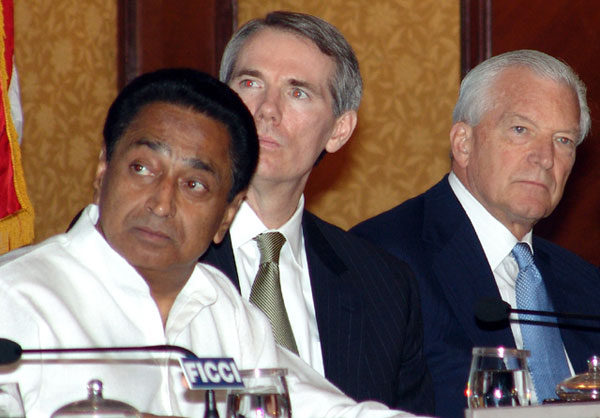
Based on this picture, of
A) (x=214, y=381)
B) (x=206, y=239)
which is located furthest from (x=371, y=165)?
(x=214, y=381)

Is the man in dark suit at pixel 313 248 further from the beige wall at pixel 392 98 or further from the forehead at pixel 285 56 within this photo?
the beige wall at pixel 392 98

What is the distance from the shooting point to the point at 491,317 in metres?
2.06

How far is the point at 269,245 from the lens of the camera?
279cm

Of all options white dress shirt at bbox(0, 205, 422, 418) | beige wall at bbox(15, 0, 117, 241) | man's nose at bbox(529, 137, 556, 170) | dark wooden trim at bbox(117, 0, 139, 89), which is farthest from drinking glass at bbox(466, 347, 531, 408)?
dark wooden trim at bbox(117, 0, 139, 89)

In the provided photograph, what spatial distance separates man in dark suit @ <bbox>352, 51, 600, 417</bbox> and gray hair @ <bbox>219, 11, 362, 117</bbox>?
42cm

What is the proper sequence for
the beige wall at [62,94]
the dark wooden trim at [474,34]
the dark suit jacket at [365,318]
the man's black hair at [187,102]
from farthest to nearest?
the dark wooden trim at [474,34] < the beige wall at [62,94] < the dark suit jacket at [365,318] < the man's black hair at [187,102]

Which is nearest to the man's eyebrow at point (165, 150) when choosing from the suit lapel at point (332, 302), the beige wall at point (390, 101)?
the suit lapel at point (332, 302)

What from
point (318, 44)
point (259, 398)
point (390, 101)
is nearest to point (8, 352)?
point (259, 398)

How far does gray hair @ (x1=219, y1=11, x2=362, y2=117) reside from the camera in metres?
2.97

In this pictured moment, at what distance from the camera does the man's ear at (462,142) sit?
10.9 ft

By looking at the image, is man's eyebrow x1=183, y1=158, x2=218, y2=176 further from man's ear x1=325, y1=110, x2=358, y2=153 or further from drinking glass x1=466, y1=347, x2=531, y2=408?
man's ear x1=325, y1=110, x2=358, y2=153

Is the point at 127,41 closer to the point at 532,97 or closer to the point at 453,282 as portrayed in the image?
the point at 532,97

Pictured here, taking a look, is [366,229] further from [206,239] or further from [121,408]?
[121,408]

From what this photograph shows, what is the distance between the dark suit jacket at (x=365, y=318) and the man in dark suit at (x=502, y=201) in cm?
15
